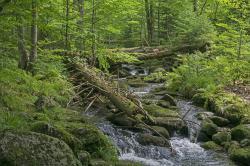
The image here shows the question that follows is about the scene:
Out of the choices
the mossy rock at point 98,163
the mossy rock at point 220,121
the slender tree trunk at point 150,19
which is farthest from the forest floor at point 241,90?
the slender tree trunk at point 150,19

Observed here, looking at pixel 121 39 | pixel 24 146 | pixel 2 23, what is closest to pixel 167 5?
pixel 121 39

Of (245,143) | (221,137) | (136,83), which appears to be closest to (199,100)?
(221,137)

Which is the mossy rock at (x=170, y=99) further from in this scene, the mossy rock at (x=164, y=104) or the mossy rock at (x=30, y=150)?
the mossy rock at (x=30, y=150)

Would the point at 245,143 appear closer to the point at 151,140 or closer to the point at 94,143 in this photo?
the point at 151,140

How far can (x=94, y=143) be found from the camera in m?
8.95

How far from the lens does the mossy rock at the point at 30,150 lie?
6374mm

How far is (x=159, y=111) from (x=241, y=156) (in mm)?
3886

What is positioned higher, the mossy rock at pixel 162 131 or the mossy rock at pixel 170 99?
the mossy rock at pixel 162 131

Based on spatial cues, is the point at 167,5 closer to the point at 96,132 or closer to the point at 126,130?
the point at 126,130

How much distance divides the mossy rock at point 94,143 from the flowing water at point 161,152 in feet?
4.06

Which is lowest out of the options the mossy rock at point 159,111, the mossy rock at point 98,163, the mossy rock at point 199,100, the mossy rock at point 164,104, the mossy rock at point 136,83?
the mossy rock at point 136,83

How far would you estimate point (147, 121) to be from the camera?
12.5 metres

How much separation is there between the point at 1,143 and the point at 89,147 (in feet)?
9.18

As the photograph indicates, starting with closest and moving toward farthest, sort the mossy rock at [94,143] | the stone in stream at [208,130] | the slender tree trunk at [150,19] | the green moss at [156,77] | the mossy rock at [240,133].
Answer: the mossy rock at [94,143], the mossy rock at [240,133], the stone in stream at [208,130], the green moss at [156,77], the slender tree trunk at [150,19]
